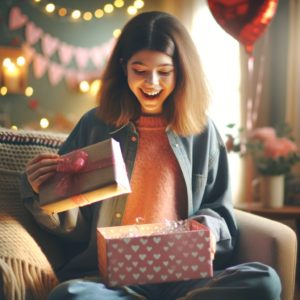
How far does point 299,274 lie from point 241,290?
4.85ft

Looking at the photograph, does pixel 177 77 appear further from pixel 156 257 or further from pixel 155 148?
pixel 156 257

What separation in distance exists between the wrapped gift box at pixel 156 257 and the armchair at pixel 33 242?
0.60 feet

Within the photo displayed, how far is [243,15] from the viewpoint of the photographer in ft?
6.99

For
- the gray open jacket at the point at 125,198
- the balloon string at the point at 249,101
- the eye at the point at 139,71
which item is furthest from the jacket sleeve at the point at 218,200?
the balloon string at the point at 249,101

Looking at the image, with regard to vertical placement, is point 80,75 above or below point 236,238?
above

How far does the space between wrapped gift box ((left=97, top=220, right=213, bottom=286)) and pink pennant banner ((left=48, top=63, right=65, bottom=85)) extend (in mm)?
1903

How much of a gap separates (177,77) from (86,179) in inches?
17.2

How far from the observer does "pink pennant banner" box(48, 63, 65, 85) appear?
3.00 metres

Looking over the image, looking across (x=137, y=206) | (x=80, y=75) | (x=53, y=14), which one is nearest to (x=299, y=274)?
(x=137, y=206)

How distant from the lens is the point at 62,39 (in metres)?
3.01

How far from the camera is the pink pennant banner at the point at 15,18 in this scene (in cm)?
285

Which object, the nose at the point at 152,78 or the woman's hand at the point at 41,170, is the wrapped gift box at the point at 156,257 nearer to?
the woman's hand at the point at 41,170

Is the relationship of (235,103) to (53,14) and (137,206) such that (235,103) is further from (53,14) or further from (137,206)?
(137,206)

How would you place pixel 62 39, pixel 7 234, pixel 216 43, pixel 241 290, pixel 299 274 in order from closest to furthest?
pixel 241 290
pixel 7 234
pixel 299 274
pixel 216 43
pixel 62 39
